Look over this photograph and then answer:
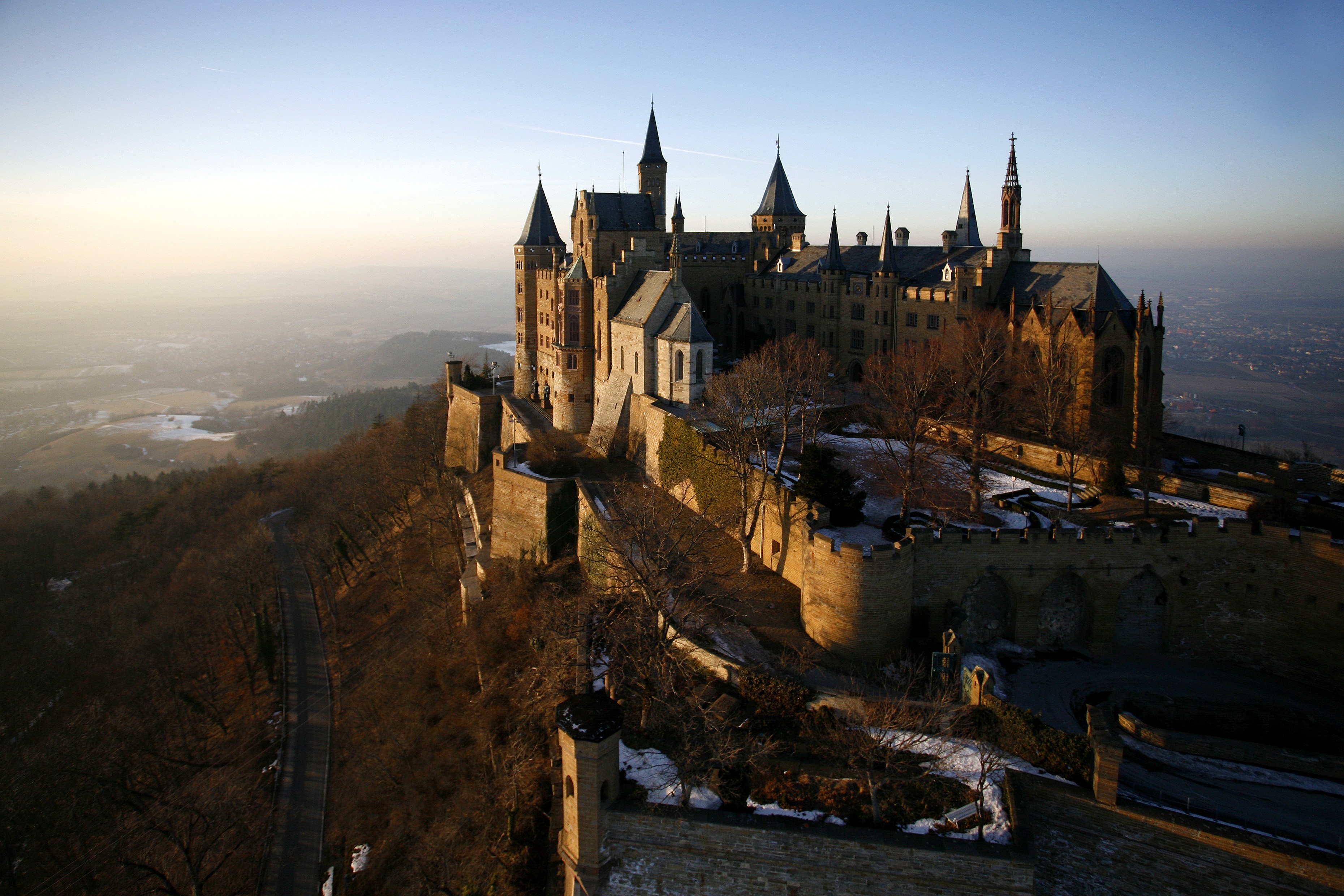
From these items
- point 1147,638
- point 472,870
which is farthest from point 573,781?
point 1147,638

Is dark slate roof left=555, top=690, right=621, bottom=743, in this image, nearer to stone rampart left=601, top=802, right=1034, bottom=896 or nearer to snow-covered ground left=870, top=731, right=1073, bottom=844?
stone rampart left=601, top=802, right=1034, bottom=896

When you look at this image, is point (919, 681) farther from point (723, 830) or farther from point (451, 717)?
point (451, 717)

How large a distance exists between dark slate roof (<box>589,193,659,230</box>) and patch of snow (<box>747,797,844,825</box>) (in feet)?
117

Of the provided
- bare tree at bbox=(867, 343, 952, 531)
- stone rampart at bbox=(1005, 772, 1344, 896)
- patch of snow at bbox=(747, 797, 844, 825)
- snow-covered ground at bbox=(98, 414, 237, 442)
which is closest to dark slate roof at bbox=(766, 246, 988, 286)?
bare tree at bbox=(867, 343, 952, 531)

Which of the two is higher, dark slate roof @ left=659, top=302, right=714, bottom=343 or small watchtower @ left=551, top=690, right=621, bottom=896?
dark slate roof @ left=659, top=302, right=714, bottom=343

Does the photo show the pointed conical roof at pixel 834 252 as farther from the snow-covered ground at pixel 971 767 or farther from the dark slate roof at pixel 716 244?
the snow-covered ground at pixel 971 767

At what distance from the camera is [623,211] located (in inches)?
1906

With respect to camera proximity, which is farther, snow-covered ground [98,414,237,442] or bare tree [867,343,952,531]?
snow-covered ground [98,414,237,442]

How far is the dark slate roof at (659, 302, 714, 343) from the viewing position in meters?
36.5

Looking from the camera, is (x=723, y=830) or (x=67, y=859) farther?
(x=67, y=859)

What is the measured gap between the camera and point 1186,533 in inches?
934

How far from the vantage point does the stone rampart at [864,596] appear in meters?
22.8

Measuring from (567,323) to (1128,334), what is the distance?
27.7 m

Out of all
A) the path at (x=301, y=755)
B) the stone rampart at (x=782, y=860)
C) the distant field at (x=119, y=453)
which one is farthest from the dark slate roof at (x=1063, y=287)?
the distant field at (x=119, y=453)
